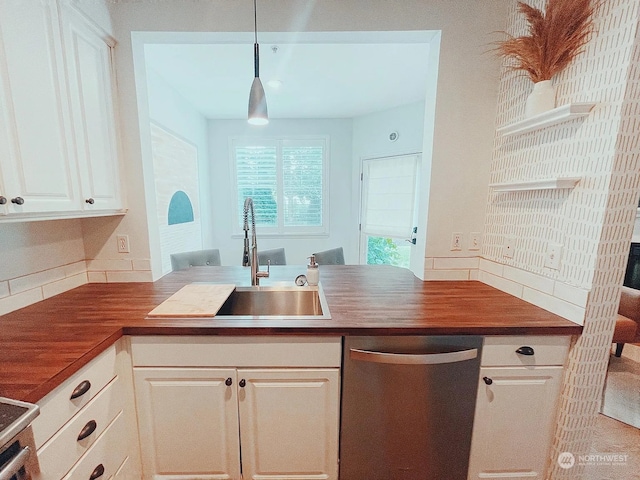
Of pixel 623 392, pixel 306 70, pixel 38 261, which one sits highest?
pixel 306 70

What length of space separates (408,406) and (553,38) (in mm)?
1644

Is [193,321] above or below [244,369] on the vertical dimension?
above

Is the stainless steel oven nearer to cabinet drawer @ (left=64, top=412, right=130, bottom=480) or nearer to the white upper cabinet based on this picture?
cabinet drawer @ (left=64, top=412, right=130, bottom=480)

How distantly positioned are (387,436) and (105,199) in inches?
69.4

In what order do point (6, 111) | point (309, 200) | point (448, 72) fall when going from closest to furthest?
point (6, 111) → point (448, 72) → point (309, 200)

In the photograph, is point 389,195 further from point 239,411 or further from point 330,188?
point 239,411

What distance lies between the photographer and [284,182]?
4.15 metres

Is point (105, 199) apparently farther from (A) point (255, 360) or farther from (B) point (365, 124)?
(B) point (365, 124)

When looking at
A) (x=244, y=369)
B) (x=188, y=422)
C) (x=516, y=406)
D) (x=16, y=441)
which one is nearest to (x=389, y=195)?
(x=516, y=406)

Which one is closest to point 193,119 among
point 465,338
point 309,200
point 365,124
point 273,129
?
point 273,129

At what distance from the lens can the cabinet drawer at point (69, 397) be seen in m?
0.75

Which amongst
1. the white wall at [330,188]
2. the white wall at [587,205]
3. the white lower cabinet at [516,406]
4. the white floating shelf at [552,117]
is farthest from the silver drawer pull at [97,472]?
the white wall at [330,188]

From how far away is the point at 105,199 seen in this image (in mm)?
1372

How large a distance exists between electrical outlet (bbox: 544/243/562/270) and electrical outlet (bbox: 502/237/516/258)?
200mm
